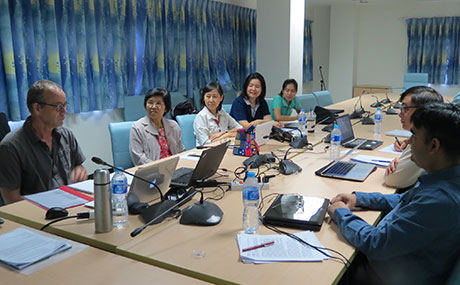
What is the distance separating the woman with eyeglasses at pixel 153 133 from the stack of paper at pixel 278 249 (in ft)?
5.42

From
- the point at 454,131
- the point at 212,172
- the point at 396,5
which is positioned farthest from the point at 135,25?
the point at 396,5

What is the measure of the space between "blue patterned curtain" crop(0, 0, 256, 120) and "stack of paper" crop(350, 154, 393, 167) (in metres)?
2.98

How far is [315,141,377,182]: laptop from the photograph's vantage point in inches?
88.5

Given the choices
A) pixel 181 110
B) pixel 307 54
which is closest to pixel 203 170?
pixel 181 110

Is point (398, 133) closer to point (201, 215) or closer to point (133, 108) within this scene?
point (201, 215)

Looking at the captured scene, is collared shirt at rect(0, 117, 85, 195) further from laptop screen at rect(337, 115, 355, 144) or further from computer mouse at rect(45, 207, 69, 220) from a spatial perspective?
laptop screen at rect(337, 115, 355, 144)

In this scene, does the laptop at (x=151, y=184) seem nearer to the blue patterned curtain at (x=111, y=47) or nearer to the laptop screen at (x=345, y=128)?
the laptop screen at (x=345, y=128)

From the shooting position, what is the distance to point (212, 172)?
2.28 metres

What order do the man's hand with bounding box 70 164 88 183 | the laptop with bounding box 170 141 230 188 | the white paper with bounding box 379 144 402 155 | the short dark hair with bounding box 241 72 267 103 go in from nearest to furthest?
1. the laptop with bounding box 170 141 230 188
2. the man's hand with bounding box 70 164 88 183
3. the white paper with bounding box 379 144 402 155
4. the short dark hair with bounding box 241 72 267 103

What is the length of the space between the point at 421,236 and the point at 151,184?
111 cm

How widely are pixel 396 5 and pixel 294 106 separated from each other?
5754mm

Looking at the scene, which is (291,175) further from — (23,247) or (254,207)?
(23,247)

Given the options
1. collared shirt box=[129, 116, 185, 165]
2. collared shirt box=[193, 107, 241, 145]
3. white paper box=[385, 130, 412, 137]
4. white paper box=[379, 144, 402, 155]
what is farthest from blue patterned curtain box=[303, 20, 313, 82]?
collared shirt box=[129, 116, 185, 165]

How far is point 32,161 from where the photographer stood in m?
2.16
